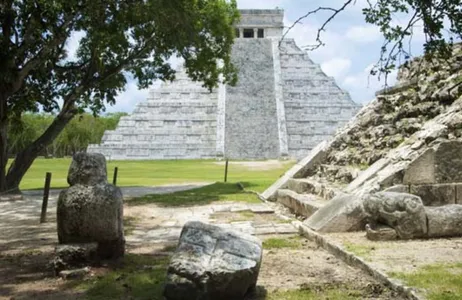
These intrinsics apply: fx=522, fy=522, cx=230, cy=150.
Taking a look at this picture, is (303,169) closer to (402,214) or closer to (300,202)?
(300,202)

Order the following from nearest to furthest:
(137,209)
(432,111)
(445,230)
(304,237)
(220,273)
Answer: (220,273) → (445,230) → (304,237) → (432,111) → (137,209)

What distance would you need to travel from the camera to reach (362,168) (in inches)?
347

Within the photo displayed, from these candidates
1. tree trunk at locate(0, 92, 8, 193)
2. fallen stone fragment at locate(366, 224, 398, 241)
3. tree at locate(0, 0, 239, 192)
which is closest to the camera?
fallen stone fragment at locate(366, 224, 398, 241)

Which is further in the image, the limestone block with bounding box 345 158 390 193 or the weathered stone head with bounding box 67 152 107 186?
the limestone block with bounding box 345 158 390 193

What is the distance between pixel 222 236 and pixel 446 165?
4.09 metres

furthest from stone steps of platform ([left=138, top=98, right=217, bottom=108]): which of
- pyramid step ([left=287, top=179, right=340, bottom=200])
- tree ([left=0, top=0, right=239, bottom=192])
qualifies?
pyramid step ([left=287, top=179, right=340, bottom=200])

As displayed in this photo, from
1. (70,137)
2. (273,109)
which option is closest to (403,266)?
(273,109)

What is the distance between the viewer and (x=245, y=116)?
36.9 m

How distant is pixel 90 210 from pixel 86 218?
0.28 feet

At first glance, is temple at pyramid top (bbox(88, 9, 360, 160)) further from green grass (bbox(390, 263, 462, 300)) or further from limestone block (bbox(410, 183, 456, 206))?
green grass (bbox(390, 263, 462, 300))

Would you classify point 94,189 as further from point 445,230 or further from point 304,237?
point 445,230

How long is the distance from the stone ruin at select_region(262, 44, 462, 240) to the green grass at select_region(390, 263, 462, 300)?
4.58ft

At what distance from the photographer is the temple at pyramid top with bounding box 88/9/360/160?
113ft

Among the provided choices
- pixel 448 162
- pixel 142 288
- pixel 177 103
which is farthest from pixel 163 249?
pixel 177 103
